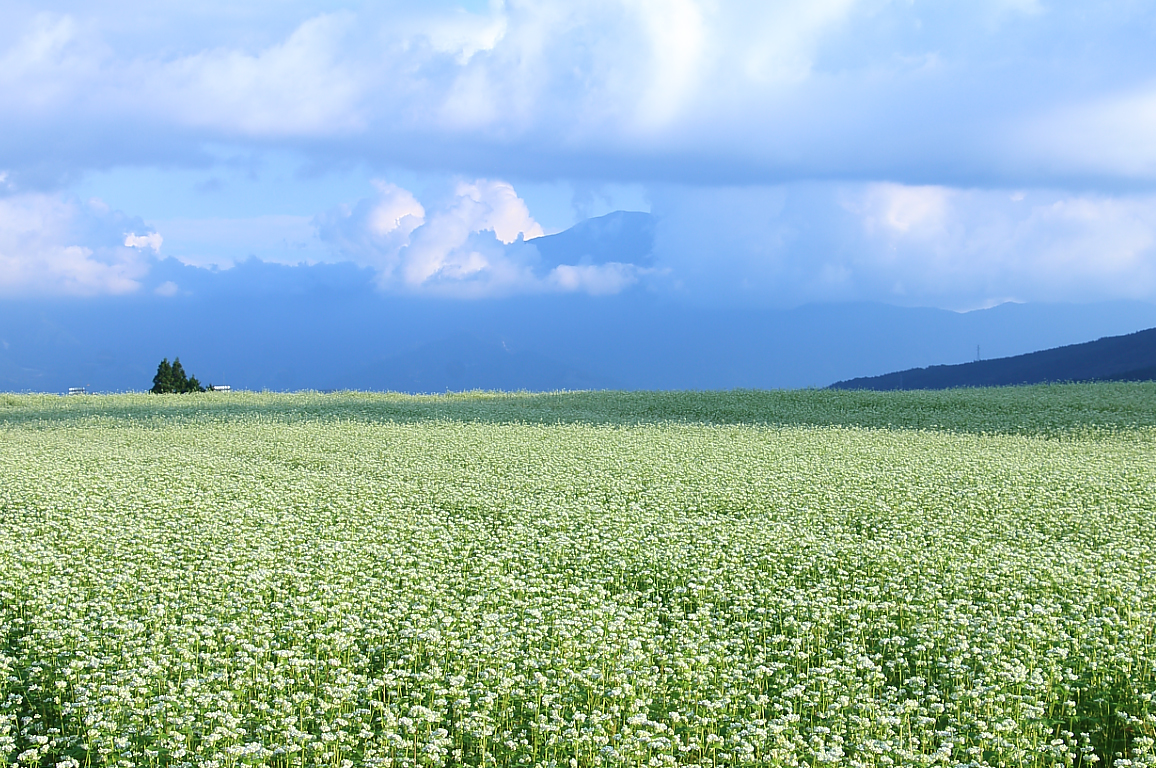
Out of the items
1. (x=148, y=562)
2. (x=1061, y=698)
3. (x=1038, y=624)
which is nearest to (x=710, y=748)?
(x=1061, y=698)

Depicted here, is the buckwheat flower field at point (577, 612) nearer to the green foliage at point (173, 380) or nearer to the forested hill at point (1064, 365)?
the green foliage at point (173, 380)

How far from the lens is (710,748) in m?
6.99

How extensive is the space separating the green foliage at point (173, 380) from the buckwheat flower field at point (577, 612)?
39405 millimetres

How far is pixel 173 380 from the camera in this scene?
60.2 m

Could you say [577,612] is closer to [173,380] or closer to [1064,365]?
[173,380]

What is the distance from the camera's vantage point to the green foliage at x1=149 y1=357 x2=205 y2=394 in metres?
58.3

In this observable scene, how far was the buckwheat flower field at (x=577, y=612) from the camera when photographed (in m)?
7.09

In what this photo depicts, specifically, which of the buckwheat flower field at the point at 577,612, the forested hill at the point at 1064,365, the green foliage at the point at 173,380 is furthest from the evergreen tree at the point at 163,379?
the forested hill at the point at 1064,365

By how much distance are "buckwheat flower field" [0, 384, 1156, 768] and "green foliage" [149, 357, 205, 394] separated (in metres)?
39.4

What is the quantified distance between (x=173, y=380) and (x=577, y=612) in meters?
56.3

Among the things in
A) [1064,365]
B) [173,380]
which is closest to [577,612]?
[173,380]

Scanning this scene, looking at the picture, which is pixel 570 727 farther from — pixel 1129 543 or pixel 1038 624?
pixel 1129 543

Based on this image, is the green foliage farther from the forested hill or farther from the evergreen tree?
the forested hill

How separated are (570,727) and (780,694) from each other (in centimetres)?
202
